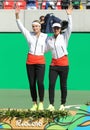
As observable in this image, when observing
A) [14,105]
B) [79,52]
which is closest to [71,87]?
[79,52]

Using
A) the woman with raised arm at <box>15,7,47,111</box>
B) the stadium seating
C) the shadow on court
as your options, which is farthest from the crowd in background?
the woman with raised arm at <box>15,7,47,111</box>

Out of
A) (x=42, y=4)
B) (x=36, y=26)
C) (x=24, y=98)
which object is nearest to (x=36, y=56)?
(x=36, y=26)

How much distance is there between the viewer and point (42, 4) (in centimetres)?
1534

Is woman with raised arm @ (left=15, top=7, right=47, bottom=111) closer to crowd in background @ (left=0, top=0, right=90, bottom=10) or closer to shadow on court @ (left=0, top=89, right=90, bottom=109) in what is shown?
shadow on court @ (left=0, top=89, right=90, bottom=109)

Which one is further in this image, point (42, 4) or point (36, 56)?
point (42, 4)

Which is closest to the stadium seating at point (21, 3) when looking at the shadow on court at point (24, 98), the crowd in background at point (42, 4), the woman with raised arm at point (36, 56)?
the crowd in background at point (42, 4)

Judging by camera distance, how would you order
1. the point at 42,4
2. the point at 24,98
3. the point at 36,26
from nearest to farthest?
1. the point at 36,26
2. the point at 24,98
3. the point at 42,4

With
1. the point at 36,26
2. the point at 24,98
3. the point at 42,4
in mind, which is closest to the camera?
the point at 36,26

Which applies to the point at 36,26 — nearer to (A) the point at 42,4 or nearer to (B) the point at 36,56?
(B) the point at 36,56

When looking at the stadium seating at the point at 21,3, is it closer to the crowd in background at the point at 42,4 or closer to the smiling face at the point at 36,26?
the crowd in background at the point at 42,4

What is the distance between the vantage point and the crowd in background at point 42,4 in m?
14.5

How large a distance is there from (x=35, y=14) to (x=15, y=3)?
6.77 ft

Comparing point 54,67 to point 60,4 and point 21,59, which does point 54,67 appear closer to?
point 21,59

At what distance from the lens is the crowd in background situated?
14.5 metres
